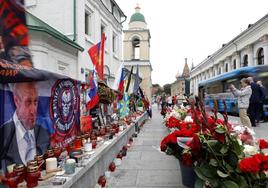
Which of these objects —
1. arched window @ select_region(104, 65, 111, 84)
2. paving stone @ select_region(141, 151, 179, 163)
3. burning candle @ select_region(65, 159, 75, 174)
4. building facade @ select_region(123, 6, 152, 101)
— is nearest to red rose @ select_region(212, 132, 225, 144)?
burning candle @ select_region(65, 159, 75, 174)

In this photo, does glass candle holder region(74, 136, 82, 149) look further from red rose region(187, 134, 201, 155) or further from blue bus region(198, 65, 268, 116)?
blue bus region(198, 65, 268, 116)

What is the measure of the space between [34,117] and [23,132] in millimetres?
314

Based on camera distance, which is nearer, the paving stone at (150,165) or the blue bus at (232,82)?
the paving stone at (150,165)

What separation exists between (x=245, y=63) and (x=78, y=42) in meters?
23.6

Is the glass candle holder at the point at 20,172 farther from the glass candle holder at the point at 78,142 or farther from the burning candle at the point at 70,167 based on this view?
the glass candle holder at the point at 78,142

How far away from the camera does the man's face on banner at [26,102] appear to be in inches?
125

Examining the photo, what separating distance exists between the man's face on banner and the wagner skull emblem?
28.4 inches

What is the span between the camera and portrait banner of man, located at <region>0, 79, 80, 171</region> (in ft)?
9.68

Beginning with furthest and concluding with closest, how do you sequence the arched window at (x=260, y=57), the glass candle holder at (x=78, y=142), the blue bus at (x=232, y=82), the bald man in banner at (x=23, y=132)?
the arched window at (x=260, y=57)
the blue bus at (x=232, y=82)
the glass candle holder at (x=78, y=142)
the bald man in banner at (x=23, y=132)

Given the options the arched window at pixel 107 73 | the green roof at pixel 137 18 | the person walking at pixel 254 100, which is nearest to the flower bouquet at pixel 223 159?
the person walking at pixel 254 100

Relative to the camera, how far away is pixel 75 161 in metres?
3.49

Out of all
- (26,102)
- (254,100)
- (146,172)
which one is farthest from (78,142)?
(254,100)

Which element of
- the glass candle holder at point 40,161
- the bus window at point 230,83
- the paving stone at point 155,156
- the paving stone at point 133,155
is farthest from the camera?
the bus window at point 230,83

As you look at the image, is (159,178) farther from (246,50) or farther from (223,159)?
(246,50)
